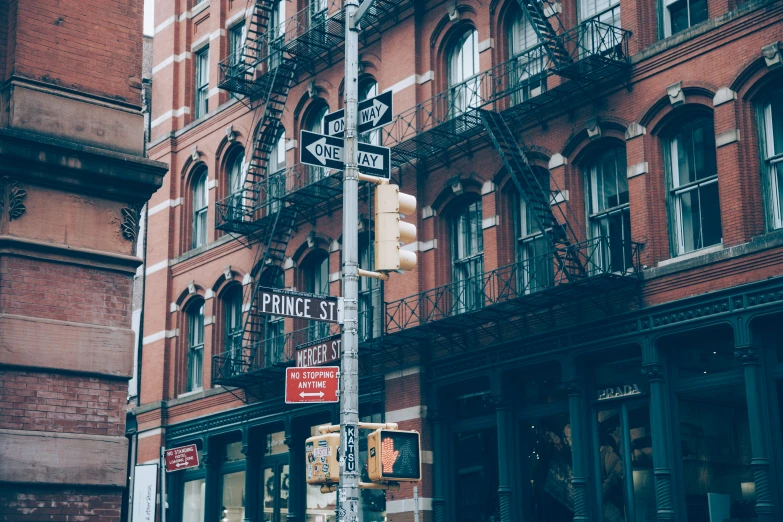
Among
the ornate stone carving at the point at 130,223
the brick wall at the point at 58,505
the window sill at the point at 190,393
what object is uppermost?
the window sill at the point at 190,393

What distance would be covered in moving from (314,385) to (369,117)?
3618 millimetres

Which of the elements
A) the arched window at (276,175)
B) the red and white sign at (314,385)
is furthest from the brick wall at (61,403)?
the arched window at (276,175)

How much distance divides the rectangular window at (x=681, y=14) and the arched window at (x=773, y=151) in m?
2.39

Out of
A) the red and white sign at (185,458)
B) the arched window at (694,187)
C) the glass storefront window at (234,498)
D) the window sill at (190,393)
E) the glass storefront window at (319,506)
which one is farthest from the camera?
the window sill at (190,393)

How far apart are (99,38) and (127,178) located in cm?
189

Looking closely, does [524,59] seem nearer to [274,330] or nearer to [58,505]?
[274,330]

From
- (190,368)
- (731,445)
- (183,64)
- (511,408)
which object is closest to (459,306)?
(511,408)

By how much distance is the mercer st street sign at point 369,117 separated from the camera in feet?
48.7

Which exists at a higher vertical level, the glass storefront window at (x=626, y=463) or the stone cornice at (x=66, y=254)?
the stone cornice at (x=66, y=254)

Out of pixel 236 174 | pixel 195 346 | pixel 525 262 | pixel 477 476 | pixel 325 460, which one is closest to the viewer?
pixel 325 460

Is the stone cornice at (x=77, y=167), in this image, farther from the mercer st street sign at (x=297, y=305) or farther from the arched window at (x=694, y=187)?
the arched window at (x=694, y=187)

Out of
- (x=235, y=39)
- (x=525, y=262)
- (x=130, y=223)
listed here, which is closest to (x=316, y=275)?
(x=525, y=262)

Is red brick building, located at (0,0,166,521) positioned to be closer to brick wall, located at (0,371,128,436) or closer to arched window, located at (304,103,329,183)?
brick wall, located at (0,371,128,436)

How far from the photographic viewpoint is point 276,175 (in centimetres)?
3156
